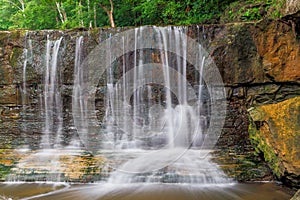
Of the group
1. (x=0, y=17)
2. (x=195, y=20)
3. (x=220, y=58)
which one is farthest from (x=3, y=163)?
(x=0, y=17)

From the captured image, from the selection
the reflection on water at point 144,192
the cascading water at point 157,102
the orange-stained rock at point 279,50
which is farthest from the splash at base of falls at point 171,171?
the orange-stained rock at point 279,50

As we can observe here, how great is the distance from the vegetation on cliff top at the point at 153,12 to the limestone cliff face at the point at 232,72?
784 millimetres

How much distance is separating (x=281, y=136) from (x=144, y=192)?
90.9 inches

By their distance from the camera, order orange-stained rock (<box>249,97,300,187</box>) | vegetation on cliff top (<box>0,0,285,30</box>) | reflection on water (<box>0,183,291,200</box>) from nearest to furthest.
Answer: reflection on water (<box>0,183,291,200</box>) < orange-stained rock (<box>249,97,300,187</box>) < vegetation on cliff top (<box>0,0,285,30</box>)

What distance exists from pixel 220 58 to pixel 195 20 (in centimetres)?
350

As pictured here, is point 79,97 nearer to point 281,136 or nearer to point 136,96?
point 136,96

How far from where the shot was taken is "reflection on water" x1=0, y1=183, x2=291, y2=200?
388 cm

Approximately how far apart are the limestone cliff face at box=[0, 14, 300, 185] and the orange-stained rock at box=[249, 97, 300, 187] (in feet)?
0.30

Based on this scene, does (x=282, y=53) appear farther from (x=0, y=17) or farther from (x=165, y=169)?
(x=0, y=17)

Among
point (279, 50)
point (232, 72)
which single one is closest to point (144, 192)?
point (232, 72)

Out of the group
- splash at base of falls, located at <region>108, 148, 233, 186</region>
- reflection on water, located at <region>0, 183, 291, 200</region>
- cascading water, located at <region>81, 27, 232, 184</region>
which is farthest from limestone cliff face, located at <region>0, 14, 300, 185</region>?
reflection on water, located at <region>0, 183, 291, 200</region>

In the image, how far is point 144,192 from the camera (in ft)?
13.3

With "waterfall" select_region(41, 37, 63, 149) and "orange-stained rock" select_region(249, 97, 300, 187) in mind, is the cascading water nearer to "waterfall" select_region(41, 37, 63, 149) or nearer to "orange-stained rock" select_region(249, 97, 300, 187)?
"waterfall" select_region(41, 37, 63, 149)

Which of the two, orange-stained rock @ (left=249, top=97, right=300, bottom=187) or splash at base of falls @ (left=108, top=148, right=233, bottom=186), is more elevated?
orange-stained rock @ (left=249, top=97, right=300, bottom=187)
